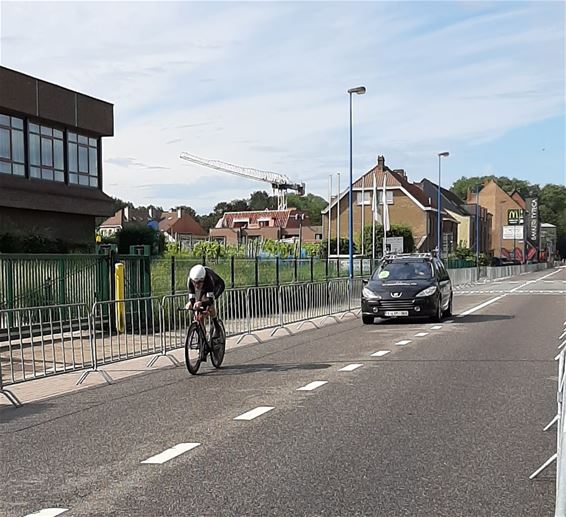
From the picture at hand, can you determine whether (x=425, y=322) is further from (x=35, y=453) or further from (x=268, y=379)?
(x=35, y=453)

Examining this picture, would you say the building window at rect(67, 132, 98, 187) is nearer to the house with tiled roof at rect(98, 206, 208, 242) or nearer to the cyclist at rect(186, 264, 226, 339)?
the cyclist at rect(186, 264, 226, 339)

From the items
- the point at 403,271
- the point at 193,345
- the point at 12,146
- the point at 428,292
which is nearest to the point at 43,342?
the point at 193,345

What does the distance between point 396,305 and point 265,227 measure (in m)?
106

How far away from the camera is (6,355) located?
10.4 metres

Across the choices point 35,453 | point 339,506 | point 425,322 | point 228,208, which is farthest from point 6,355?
point 228,208

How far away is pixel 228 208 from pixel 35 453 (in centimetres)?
16051

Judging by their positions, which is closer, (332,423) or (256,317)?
(332,423)

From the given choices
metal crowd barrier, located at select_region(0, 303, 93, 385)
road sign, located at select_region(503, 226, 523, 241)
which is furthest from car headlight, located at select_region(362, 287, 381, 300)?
road sign, located at select_region(503, 226, 523, 241)

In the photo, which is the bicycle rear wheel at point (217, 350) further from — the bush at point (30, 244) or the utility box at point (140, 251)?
the bush at point (30, 244)

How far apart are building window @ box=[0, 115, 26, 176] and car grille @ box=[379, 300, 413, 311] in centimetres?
1757

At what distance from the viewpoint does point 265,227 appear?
410 feet

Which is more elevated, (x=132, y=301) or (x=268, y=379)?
(x=132, y=301)

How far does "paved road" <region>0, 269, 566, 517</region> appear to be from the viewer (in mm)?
5320

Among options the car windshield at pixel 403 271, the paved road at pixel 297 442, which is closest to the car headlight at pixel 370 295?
the car windshield at pixel 403 271
